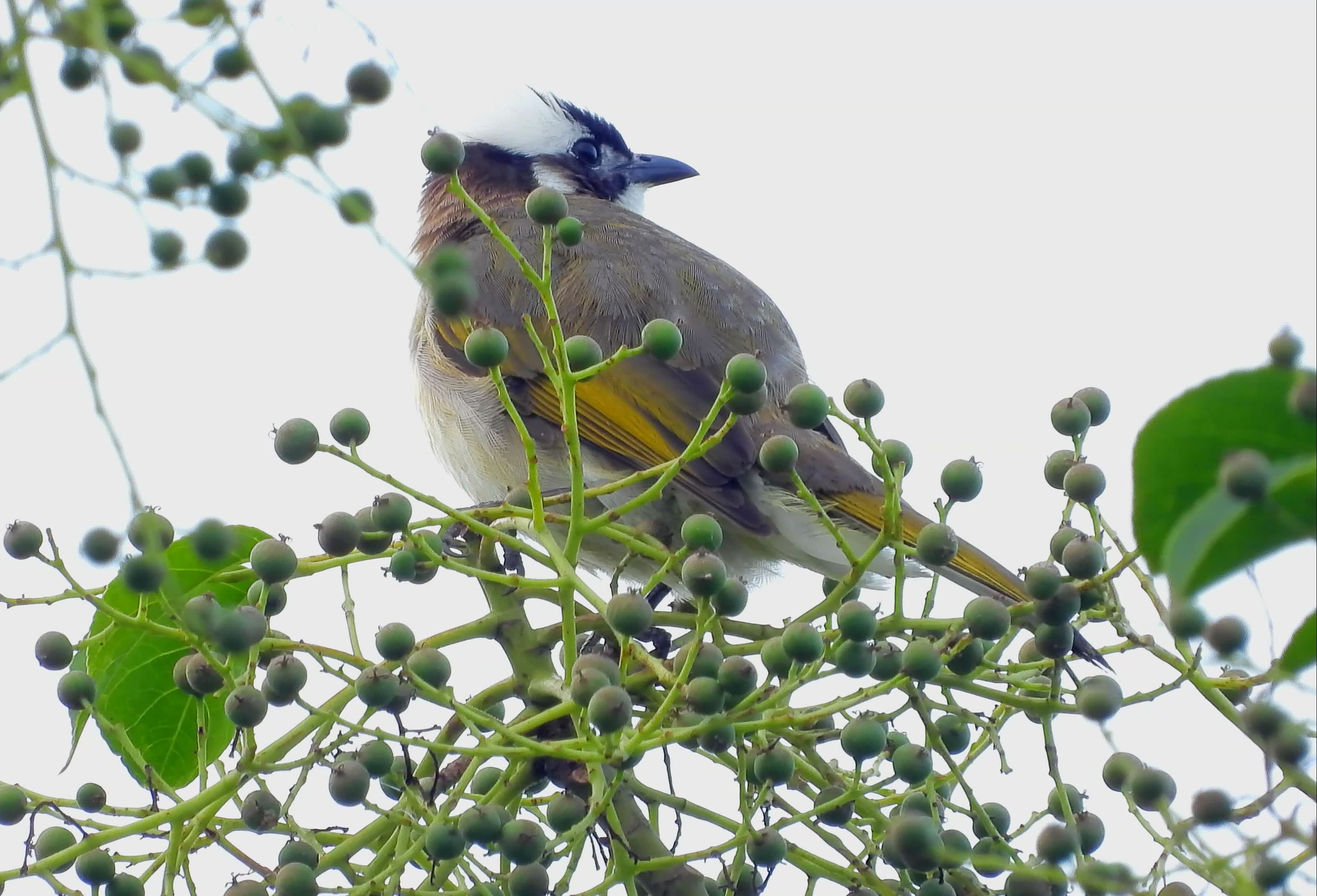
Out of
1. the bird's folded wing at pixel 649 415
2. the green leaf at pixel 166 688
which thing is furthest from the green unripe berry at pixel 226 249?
the bird's folded wing at pixel 649 415

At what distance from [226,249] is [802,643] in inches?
31.3

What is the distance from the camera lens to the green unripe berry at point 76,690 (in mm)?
1971

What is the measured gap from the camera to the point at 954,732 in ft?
6.90

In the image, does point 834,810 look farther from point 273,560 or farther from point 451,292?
point 451,292

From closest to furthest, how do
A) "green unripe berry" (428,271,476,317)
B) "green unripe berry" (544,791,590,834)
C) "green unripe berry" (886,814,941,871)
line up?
"green unripe berry" (428,271,476,317), "green unripe berry" (886,814,941,871), "green unripe berry" (544,791,590,834)

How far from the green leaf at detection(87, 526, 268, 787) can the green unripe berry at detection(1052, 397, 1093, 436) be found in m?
1.11

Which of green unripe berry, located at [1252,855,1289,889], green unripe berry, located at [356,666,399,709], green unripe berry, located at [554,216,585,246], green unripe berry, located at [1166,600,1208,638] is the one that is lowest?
green unripe berry, located at [356,666,399,709]

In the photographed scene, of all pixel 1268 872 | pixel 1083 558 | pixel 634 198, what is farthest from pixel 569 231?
pixel 634 198

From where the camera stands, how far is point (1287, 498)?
0.87 meters

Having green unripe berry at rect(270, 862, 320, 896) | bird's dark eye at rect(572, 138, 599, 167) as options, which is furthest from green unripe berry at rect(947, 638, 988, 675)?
bird's dark eye at rect(572, 138, 599, 167)

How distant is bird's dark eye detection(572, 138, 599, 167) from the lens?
5.48 meters

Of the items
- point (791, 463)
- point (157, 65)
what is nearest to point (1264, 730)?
point (791, 463)

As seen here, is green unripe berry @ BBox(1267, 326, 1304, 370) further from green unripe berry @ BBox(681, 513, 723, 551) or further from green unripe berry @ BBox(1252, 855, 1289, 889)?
green unripe berry @ BBox(681, 513, 723, 551)

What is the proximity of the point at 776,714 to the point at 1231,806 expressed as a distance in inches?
22.6
